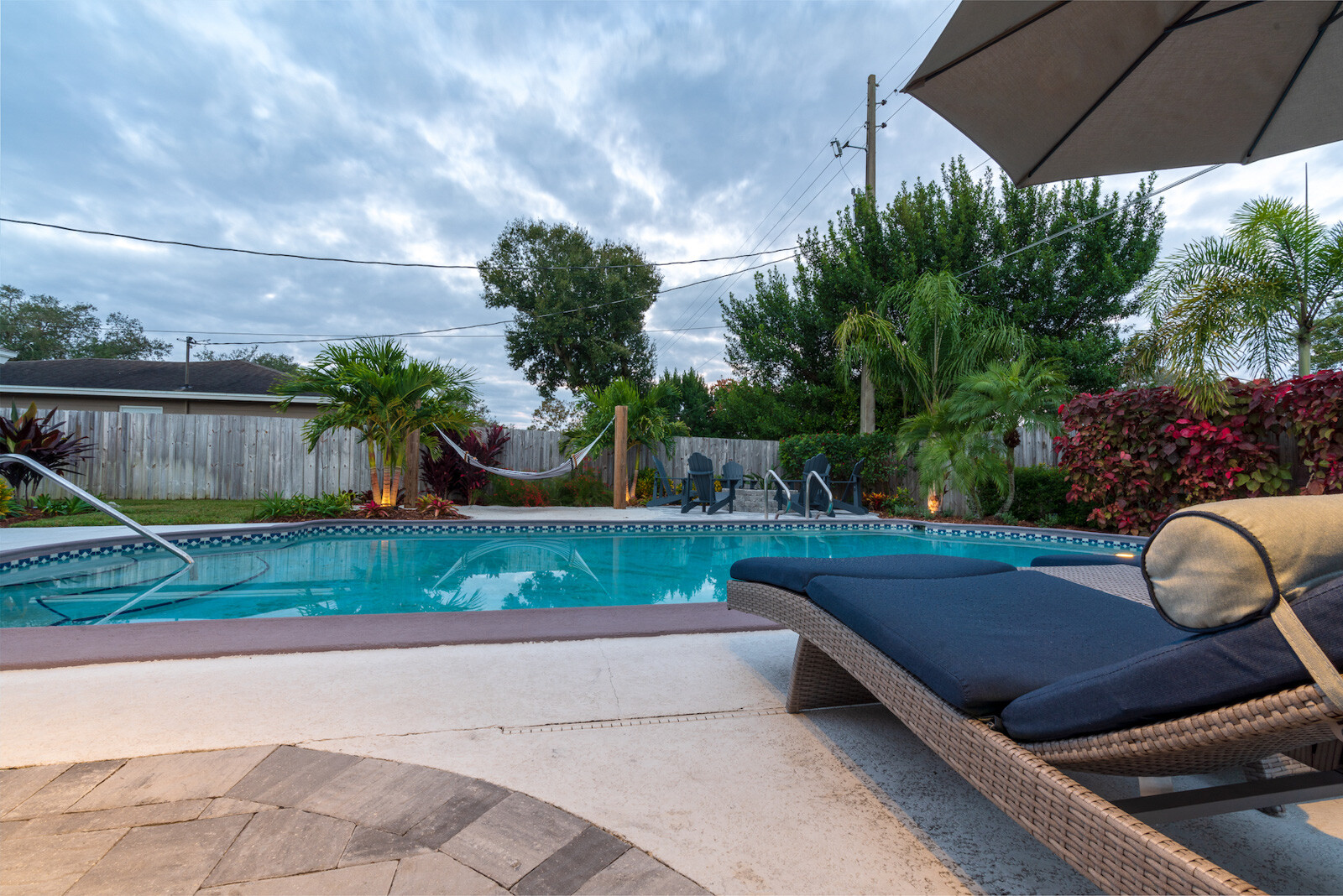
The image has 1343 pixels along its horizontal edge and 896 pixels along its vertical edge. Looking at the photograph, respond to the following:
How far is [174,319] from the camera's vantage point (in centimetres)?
2712

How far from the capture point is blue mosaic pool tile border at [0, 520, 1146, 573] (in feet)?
19.3

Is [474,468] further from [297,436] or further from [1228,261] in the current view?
[1228,261]

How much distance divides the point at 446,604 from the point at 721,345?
14476mm

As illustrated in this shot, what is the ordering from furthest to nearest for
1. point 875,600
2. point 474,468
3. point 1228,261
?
point 474,468
point 1228,261
point 875,600

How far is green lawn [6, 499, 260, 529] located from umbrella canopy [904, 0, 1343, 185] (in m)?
7.70

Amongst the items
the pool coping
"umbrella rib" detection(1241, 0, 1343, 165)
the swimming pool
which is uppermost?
"umbrella rib" detection(1241, 0, 1343, 165)

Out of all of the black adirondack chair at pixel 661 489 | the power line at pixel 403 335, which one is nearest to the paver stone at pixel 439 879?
the black adirondack chair at pixel 661 489

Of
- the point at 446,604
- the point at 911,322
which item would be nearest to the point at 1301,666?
the point at 446,604

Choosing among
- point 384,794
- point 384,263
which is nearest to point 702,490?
point 384,794

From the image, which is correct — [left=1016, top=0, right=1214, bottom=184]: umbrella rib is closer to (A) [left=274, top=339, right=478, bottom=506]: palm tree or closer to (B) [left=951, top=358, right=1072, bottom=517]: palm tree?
(B) [left=951, top=358, right=1072, bottom=517]: palm tree

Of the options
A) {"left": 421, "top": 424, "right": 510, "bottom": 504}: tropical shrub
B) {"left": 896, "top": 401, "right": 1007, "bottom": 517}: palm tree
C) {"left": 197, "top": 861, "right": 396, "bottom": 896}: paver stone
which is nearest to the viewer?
{"left": 197, "top": 861, "right": 396, "bottom": 896}: paver stone

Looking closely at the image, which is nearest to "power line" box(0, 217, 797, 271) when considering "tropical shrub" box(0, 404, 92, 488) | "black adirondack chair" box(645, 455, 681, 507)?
"tropical shrub" box(0, 404, 92, 488)

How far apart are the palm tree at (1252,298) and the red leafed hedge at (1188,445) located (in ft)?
1.08

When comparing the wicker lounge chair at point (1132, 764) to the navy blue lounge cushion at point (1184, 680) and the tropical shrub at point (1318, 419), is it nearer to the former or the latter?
the navy blue lounge cushion at point (1184, 680)
